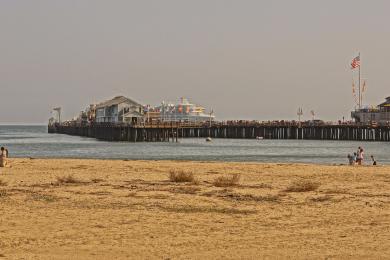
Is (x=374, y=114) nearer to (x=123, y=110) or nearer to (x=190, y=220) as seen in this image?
(x=123, y=110)

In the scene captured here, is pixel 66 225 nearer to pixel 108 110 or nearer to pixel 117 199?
pixel 117 199

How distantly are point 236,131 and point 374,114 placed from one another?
76.9 ft

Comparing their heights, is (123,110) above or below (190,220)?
above

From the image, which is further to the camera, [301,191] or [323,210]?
[301,191]

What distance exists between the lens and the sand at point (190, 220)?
9.93 m

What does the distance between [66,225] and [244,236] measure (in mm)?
3406

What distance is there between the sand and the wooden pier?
251 ft

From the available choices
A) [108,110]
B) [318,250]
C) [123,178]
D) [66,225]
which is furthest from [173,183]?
[108,110]

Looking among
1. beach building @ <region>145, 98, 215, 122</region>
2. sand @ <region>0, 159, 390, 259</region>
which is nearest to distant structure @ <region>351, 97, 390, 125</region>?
beach building @ <region>145, 98, 215, 122</region>

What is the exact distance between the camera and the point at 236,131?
112625mm

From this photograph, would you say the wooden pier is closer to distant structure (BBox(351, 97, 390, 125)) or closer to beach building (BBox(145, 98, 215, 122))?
distant structure (BBox(351, 97, 390, 125))

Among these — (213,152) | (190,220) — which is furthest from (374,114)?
(190,220)

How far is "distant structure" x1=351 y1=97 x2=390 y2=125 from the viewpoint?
4082 inches

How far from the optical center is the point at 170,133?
104 meters
